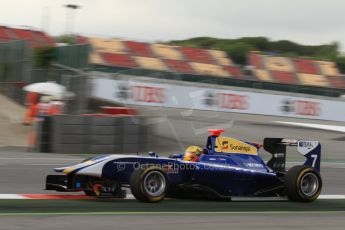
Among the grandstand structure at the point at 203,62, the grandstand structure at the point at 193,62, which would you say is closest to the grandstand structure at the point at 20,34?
A: the grandstand structure at the point at 193,62

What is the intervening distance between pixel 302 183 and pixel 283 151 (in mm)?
654

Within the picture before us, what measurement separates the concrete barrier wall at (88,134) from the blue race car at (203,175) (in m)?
8.80

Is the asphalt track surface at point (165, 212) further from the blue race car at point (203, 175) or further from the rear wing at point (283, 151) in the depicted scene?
the rear wing at point (283, 151)

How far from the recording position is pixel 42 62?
86.0 ft

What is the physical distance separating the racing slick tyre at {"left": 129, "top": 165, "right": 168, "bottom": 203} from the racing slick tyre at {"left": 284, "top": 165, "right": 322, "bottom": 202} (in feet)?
6.15

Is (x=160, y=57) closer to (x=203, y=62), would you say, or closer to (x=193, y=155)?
(x=203, y=62)

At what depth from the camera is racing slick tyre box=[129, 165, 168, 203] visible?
8312 millimetres


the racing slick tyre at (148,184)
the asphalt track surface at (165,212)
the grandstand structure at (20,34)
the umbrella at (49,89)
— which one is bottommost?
the asphalt track surface at (165,212)

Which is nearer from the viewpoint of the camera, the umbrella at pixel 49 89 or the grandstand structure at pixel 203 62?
the umbrella at pixel 49 89

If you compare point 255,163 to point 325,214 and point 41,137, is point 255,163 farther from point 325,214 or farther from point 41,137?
point 41,137

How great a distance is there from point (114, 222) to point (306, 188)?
3.51 metres

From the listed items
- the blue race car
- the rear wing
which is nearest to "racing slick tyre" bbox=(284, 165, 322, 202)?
the blue race car

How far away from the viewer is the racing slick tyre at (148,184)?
8312 mm

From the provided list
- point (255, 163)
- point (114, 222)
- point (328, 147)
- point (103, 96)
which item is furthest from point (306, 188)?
point (103, 96)
